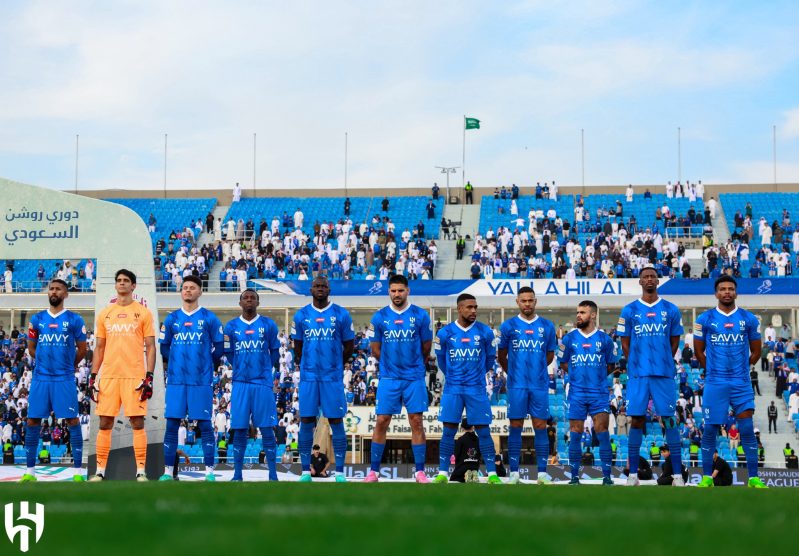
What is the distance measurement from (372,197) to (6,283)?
62.3 ft

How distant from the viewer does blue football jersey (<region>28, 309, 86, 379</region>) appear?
14.5 meters

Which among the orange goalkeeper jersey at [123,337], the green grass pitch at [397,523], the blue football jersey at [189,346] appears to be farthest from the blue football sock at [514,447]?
the green grass pitch at [397,523]

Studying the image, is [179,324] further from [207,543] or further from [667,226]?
[667,226]

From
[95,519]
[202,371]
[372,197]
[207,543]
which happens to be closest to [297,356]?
[202,371]

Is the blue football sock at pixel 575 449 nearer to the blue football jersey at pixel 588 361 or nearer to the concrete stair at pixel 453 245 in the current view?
the blue football jersey at pixel 588 361

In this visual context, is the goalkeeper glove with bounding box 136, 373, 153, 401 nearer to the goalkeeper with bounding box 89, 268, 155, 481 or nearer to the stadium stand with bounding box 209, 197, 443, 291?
the goalkeeper with bounding box 89, 268, 155, 481

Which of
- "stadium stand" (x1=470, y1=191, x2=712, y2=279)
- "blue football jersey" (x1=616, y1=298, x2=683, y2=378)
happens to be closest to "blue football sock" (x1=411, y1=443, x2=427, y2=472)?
"blue football jersey" (x1=616, y1=298, x2=683, y2=378)

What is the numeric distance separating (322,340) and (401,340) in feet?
3.48

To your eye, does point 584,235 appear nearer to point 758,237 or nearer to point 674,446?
point 758,237

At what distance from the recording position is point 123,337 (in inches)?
520

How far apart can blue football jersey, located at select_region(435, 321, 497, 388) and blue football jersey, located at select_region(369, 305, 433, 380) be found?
1.04 ft

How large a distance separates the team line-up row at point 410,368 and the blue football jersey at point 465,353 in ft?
0.06

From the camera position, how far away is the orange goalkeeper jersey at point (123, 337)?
43.3 ft

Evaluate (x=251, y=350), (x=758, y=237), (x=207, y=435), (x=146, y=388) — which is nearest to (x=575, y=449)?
(x=251, y=350)
